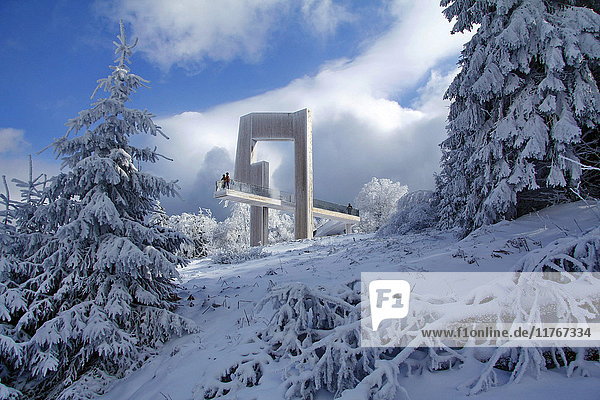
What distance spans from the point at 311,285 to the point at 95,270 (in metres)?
3.57

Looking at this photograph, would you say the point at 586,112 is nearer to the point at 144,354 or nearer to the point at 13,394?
the point at 144,354

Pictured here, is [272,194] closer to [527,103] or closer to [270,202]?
[270,202]

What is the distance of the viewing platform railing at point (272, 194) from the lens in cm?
1898

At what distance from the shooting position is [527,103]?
25.3ft

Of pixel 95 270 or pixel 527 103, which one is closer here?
pixel 95 270

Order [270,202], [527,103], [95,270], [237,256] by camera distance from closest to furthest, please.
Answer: [95,270]
[527,103]
[237,256]
[270,202]

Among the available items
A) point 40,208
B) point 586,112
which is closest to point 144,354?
point 40,208

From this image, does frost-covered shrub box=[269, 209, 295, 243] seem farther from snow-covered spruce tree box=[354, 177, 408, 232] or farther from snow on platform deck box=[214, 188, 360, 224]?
snow on platform deck box=[214, 188, 360, 224]

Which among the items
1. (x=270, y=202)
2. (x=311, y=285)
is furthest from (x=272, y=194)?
(x=311, y=285)

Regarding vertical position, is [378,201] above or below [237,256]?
above

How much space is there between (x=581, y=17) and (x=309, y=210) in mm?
15561

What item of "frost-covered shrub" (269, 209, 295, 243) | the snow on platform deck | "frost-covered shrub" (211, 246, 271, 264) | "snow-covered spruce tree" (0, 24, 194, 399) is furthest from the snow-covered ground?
"frost-covered shrub" (269, 209, 295, 243)

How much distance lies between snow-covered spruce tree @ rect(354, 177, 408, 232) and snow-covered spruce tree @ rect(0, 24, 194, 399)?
33.5 m

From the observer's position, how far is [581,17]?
750 centimetres
